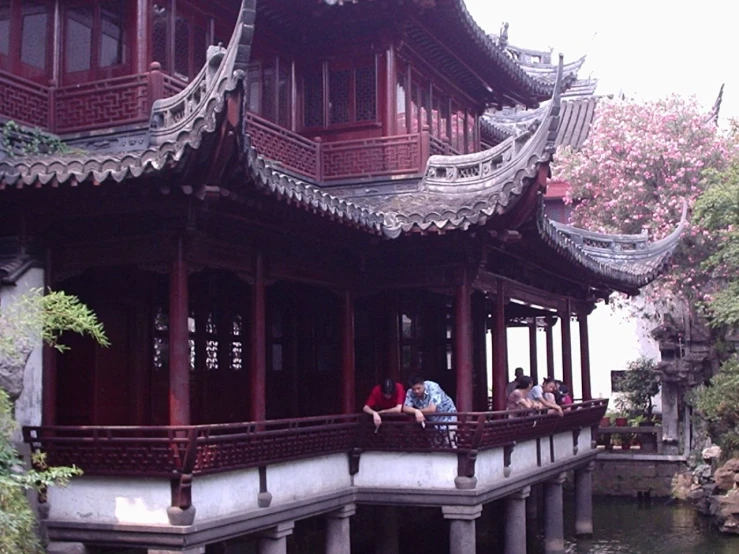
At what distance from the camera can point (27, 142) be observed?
9625 mm

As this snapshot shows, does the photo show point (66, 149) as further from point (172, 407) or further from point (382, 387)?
point (382, 387)

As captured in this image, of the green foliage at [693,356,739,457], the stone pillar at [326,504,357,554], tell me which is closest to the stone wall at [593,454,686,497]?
the green foliage at [693,356,739,457]

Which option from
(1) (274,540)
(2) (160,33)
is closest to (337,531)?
(1) (274,540)

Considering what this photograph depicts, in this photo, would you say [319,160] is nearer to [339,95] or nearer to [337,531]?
[339,95]

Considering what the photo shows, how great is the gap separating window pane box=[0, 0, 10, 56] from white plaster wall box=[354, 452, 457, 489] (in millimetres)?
5531

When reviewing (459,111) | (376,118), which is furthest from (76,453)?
(459,111)

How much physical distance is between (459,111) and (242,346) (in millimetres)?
5206

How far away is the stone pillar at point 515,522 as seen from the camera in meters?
13.0

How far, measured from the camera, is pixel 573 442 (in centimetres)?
1669

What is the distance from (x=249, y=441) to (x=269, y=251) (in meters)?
1.94

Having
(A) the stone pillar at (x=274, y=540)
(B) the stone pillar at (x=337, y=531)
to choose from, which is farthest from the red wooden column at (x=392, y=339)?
(A) the stone pillar at (x=274, y=540)

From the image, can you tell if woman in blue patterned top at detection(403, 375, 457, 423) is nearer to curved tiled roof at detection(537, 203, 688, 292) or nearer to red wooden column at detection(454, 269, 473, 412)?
red wooden column at detection(454, 269, 473, 412)

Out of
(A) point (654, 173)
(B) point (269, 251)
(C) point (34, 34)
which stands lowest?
(B) point (269, 251)

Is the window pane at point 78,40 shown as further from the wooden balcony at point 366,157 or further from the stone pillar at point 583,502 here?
the stone pillar at point 583,502
